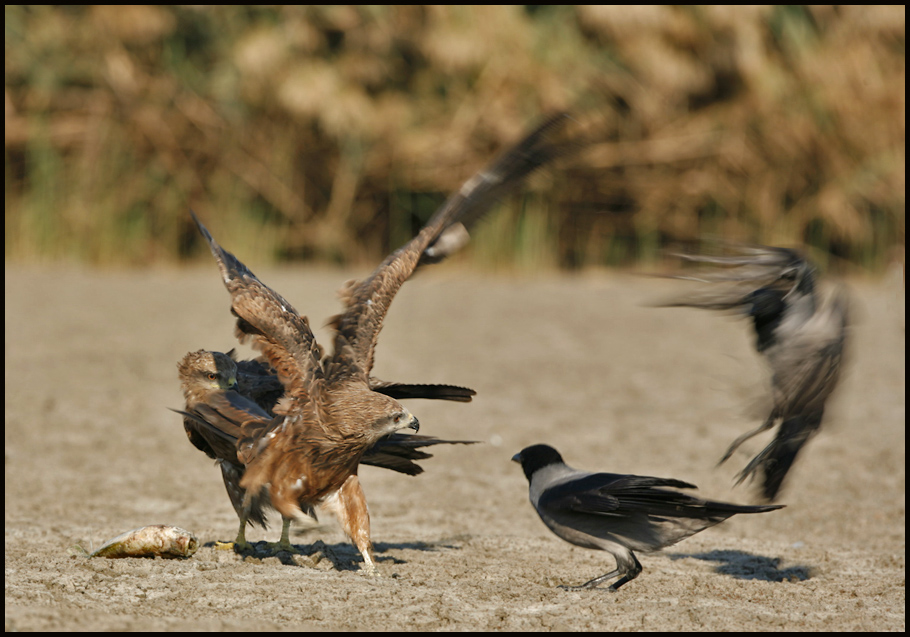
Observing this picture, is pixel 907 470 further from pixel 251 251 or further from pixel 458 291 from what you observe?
pixel 251 251

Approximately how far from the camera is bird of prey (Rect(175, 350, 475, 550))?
166 inches

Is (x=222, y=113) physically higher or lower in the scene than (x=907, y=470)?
higher

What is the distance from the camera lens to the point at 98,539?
4.51m

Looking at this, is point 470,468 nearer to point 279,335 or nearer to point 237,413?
point 237,413

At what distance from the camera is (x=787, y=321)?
12.0 ft

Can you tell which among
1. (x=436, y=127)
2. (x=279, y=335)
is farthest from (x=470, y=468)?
(x=436, y=127)

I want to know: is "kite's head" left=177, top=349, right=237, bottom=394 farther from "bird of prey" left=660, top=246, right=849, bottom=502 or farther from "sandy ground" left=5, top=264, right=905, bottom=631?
"bird of prey" left=660, top=246, right=849, bottom=502

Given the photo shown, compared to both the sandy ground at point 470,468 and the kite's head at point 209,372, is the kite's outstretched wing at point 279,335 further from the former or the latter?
the sandy ground at point 470,468

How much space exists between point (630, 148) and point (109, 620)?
36.0ft

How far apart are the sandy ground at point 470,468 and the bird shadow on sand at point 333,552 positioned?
0.03 m

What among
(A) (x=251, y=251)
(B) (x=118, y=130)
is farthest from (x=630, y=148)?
(B) (x=118, y=130)

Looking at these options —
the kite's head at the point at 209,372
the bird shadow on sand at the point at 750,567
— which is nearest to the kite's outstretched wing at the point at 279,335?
the kite's head at the point at 209,372

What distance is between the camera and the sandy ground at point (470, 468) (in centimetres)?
356

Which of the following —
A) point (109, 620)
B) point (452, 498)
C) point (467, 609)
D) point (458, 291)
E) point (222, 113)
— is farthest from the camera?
point (222, 113)
